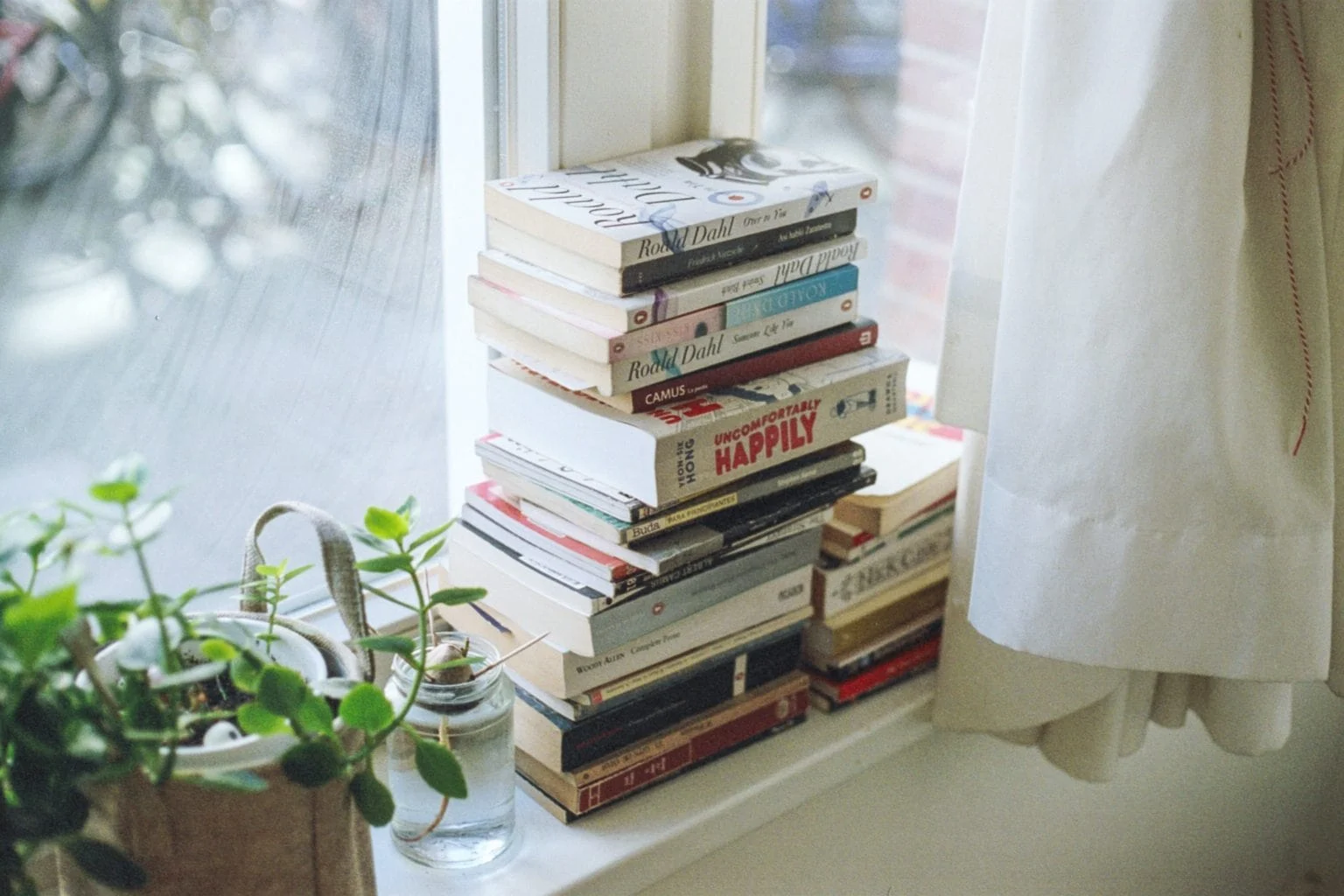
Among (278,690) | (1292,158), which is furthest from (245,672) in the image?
(1292,158)

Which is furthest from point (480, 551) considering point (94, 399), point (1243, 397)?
point (1243, 397)

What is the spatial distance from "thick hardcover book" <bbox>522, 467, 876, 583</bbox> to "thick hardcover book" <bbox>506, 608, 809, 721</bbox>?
0.29 feet

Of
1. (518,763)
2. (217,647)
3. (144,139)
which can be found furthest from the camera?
(518,763)

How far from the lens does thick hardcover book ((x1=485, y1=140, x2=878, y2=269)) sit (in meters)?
0.84

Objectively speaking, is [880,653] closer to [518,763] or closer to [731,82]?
[518,763]

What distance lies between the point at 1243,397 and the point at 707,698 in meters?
0.41

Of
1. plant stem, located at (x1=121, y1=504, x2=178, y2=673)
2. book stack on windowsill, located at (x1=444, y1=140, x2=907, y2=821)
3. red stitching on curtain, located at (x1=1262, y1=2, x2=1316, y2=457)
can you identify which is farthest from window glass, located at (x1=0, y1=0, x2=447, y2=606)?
red stitching on curtain, located at (x1=1262, y1=2, x2=1316, y2=457)

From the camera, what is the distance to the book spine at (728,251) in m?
0.85

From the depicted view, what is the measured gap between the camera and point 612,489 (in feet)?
2.90

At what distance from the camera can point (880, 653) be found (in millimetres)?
1119

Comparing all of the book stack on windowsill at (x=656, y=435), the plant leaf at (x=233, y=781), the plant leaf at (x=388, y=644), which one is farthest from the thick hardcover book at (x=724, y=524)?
the plant leaf at (x=233, y=781)

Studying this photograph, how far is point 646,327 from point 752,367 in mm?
105

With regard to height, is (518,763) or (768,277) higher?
(768,277)

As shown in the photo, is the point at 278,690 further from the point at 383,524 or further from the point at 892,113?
the point at 892,113
